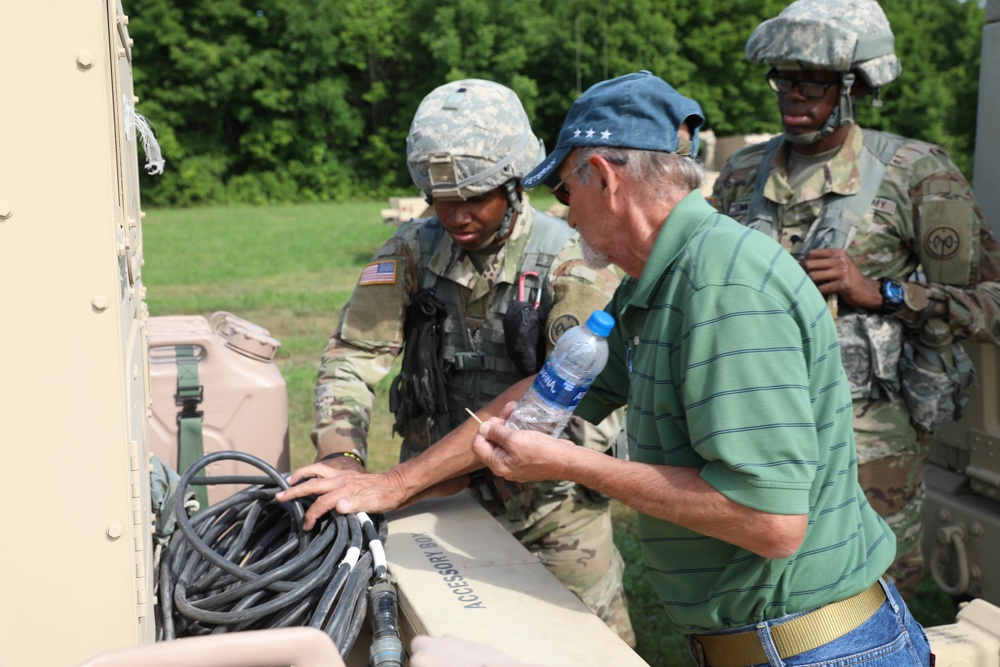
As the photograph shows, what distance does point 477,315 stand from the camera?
3.23m

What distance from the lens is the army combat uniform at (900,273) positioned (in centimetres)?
361

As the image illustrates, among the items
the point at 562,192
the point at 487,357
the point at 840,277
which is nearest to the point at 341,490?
the point at 487,357

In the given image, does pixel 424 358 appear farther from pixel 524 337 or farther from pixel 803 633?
pixel 803 633

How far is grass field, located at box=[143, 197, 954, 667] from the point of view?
484cm

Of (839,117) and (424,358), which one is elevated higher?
(839,117)

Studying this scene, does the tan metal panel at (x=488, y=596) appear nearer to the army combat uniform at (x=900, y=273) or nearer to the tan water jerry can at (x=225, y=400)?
the tan water jerry can at (x=225, y=400)

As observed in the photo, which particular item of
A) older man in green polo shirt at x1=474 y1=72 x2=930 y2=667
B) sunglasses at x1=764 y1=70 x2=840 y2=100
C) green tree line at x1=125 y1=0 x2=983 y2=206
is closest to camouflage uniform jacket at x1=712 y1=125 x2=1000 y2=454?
sunglasses at x1=764 y1=70 x2=840 y2=100

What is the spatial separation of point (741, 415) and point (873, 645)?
2.00ft

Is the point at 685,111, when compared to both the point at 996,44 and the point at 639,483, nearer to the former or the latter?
the point at 639,483

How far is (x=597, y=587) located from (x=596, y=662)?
135 cm

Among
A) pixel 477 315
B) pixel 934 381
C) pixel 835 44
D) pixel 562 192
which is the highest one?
pixel 835 44

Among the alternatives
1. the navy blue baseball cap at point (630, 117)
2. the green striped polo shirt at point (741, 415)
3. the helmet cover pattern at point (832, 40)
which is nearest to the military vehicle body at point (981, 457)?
the helmet cover pattern at point (832, 40)

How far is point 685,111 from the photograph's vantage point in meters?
2.03

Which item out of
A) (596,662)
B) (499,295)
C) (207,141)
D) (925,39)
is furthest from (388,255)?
(925,39)
